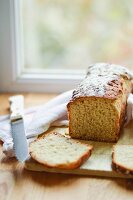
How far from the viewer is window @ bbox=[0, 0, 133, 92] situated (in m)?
1.72

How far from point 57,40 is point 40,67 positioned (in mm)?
139

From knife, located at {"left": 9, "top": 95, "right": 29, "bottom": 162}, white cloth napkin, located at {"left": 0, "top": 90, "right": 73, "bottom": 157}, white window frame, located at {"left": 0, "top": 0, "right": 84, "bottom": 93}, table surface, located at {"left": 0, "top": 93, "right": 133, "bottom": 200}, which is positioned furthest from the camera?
white window frame, located at {"left": 0, "top": 0, "right": 84, "bottom": 93}

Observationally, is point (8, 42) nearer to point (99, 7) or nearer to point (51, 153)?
point (99, 7)

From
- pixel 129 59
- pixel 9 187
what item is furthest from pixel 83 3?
pixel 9 187

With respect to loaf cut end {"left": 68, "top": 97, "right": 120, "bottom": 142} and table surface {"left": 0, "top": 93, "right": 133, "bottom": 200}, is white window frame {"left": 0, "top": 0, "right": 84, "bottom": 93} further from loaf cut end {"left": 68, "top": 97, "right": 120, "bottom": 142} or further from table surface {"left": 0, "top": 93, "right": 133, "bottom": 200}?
table surface {"left": 0, "top": 93, "right": 133, "bottom": 200}

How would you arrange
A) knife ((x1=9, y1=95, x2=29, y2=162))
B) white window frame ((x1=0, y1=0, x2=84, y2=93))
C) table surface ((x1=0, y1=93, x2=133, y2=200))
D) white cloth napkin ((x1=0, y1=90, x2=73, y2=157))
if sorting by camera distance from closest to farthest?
A: table surface ((x1=0, y1=93, x2=133, y2=200)) < knife ((x1=9, y1=95, x2=29, y2=162)) < white cloth napkin ((x1=0, y1=90, x2=73, y2=157)) < white window frame ((x1=0, y1=0, x2=84, y2=93))

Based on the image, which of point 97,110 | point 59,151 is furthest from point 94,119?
point 59,151

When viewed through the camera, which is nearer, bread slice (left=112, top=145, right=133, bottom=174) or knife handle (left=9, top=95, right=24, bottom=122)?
bread slice (left=112, top=145, right=133, bottom=174)

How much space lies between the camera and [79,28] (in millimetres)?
1768

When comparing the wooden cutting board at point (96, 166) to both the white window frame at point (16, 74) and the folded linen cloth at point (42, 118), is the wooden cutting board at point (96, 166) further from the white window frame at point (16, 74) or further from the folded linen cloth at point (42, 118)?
the white window frame at point (16, 74)

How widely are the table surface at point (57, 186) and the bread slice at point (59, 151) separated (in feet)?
0.12

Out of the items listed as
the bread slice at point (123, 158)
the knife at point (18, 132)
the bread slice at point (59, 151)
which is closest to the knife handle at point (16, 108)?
the knife at point (18, 132)

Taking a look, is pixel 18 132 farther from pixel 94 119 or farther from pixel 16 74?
pixel 16 74

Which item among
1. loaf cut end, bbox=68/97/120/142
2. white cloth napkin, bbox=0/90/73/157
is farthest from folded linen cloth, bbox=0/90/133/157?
loaf cut end, bbox=68/97/120/142
